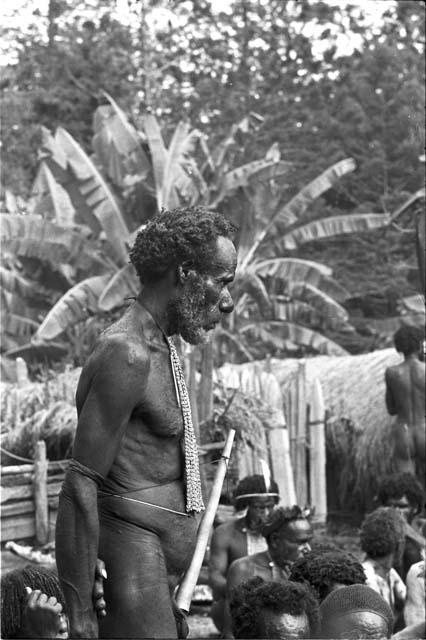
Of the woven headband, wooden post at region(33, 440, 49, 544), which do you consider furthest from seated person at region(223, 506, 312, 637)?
wooden post at region(33, 440, 49, 544)

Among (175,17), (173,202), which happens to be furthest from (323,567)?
(175,17)

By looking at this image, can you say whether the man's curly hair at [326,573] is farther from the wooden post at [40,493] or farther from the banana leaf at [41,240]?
the banana leaf at [41,240]

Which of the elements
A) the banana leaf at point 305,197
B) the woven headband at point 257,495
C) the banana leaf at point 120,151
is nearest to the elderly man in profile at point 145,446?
the woven headband at point 257,495

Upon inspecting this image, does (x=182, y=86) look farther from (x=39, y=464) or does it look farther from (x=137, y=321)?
(x=137, y=321)

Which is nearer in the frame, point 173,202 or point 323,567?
point 323,567

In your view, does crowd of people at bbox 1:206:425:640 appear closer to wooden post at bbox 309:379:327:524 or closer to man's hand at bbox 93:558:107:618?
man's hand at bbox 93:558:107:618

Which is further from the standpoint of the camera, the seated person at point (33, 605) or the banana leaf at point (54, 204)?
the banana leaf at point (54, 204)

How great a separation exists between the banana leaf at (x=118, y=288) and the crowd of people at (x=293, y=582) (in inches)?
267

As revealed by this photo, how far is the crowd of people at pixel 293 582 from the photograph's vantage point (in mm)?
3232

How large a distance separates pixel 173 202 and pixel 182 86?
715 centimetres

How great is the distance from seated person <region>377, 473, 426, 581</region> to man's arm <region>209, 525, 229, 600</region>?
0.98 m

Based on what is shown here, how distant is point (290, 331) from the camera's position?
57.4 ft

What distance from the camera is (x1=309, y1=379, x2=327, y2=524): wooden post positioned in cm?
1152

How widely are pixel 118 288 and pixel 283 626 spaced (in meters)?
10.6
